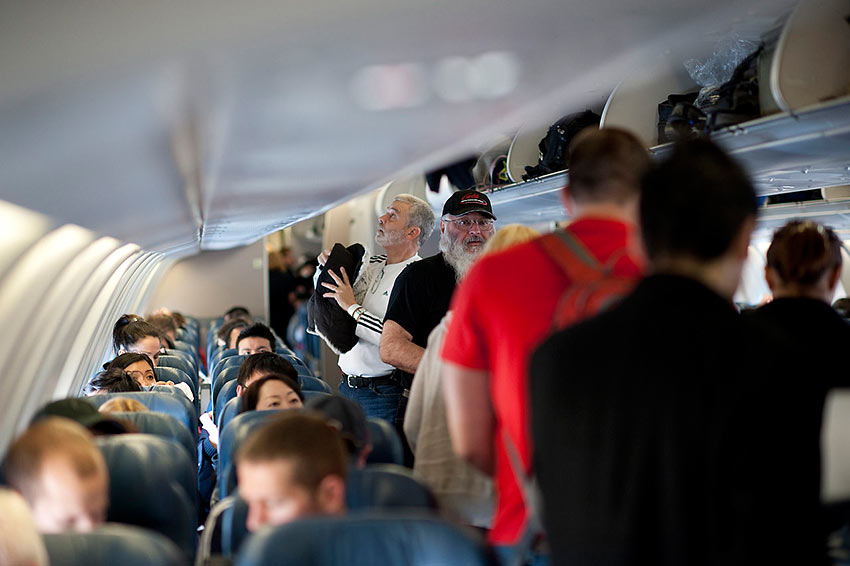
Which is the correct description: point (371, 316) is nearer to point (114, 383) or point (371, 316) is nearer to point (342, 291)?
point (342, 291)

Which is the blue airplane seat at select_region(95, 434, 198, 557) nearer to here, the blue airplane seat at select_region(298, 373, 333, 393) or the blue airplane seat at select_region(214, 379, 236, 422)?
the blue airplane seat at select_region(214, 379, 236, 422)

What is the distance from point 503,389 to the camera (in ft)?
7.94

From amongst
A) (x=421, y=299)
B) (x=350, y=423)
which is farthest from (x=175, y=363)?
(x=350, y=423)

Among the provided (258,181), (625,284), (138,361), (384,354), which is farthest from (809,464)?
(138,361)

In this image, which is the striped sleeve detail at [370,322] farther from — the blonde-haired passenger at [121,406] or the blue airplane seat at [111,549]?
the blue airplane seat at [111,549]

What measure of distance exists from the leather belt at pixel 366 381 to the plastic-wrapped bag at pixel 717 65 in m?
2.37

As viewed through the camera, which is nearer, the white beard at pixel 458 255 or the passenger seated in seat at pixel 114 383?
the white beard at pixel 458 255

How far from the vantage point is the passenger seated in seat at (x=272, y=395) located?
14.6 ft

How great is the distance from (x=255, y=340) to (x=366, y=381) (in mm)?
2798

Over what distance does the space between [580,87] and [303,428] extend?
73.3 inches

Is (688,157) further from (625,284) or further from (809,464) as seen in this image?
(809,464)

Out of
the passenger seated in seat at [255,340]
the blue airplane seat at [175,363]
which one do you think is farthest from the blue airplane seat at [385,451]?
the blue airplane seat at [175,363]

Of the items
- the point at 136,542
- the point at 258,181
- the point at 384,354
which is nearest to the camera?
the point at 136,542

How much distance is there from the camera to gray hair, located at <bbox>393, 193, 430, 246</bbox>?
540cm
